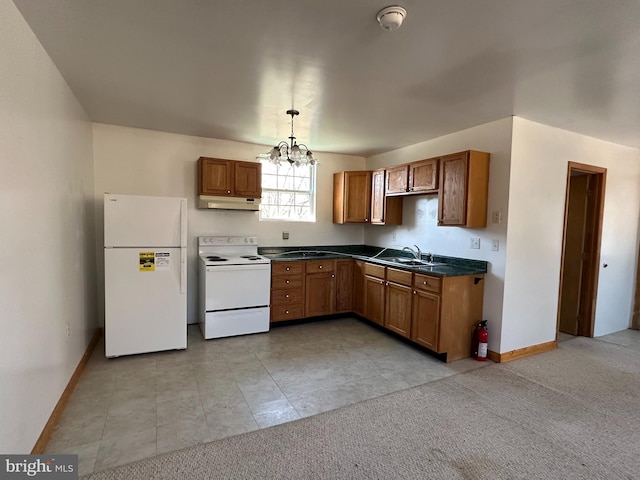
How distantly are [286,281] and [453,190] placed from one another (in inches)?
88.3

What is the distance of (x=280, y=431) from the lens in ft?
7.09

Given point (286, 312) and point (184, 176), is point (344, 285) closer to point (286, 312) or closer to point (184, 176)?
point (286, 312)

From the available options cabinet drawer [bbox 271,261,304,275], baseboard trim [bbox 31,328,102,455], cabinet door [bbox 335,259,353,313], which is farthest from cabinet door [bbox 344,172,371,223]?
baseboard trim [bbox 31,328,102,455]

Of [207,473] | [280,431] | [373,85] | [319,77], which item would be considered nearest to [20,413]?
[207,473]

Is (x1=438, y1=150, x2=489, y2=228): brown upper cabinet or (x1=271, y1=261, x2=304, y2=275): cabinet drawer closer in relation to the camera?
(x1=438, y1=150, x2=489, y2=228): brown upper cabinet

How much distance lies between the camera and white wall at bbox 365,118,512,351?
3281 millimetres

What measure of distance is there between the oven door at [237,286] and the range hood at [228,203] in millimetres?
792

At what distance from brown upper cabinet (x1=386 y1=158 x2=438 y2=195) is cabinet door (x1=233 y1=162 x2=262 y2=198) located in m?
1.71

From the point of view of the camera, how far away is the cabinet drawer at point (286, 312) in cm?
421

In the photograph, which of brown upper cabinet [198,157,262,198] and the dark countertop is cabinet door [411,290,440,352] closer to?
the dark countertop

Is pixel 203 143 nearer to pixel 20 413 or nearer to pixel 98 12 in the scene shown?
pixel 98 12

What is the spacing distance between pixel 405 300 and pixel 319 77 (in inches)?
96.2

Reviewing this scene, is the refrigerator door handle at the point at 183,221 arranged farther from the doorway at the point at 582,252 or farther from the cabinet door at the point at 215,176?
the doorway at the point at 582,252

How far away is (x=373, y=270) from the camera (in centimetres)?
423
